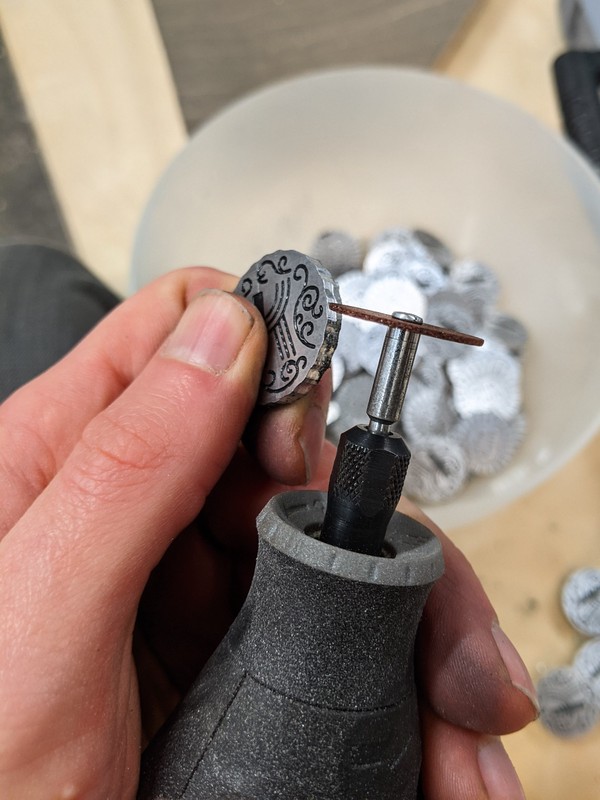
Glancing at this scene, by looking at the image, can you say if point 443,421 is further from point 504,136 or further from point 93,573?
point 93,573

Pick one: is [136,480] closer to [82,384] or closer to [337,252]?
[82,384]

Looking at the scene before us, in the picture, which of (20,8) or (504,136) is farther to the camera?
(20,8)

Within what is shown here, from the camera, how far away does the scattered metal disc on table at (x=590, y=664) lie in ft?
2.15

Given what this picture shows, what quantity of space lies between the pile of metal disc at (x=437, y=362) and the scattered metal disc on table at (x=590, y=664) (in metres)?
0.21

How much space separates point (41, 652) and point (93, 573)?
0.04 m

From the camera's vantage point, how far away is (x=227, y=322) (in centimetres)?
40

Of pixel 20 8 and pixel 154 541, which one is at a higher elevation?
pixel 20 8

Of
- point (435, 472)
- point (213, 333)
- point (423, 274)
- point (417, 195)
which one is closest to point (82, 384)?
point (213, 333)

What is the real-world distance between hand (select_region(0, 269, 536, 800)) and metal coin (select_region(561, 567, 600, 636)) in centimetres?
26

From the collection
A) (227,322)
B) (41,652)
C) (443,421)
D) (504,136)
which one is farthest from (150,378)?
(504,136)

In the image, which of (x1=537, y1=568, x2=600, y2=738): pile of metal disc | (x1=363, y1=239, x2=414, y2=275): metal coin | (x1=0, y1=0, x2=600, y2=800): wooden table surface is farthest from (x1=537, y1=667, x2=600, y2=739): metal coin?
(x1=0, y1=0, x2=600, y2=800): wooden table surface

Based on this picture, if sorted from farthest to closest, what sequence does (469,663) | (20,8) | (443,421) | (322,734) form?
1. (20,8)
2. (443,421)
3. (469,663)
4. (322,734)

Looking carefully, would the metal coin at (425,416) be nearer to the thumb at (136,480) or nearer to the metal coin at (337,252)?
the metal coin at (337,252)

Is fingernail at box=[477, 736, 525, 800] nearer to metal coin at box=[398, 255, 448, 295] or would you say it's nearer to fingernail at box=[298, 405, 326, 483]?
fingernail at box=[298, 405, 326, 483]
